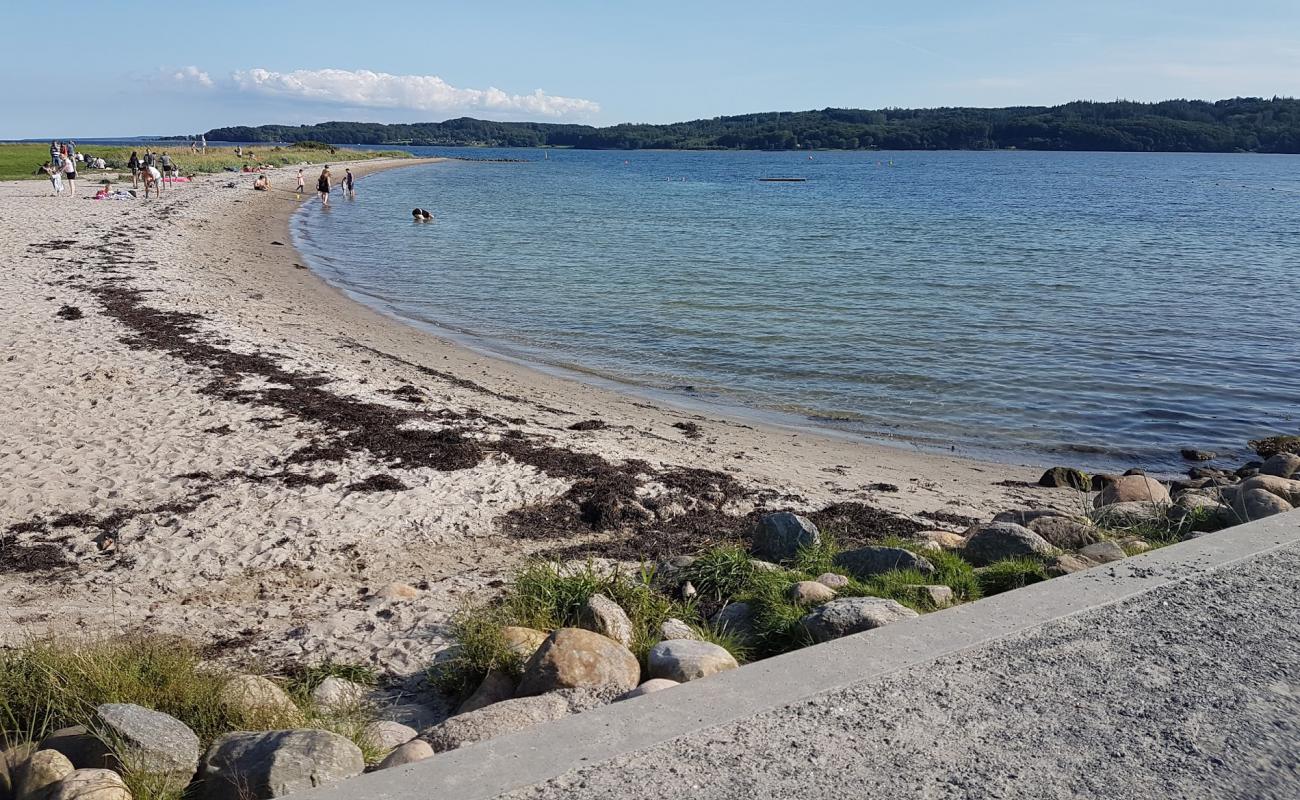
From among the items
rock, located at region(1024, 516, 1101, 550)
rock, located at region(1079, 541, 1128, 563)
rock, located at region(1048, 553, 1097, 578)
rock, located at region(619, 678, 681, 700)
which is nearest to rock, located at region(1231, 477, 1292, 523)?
rock, located at region(1024, 516, 1101, 550)

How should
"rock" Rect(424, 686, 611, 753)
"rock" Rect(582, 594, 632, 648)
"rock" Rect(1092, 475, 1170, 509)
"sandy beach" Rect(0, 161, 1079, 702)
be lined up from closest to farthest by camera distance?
"rock" Rect(424, 686, 611, 753), "rock" Rect(582, 594, 632, 648), "sandy beach" Rect(0, 161, 1079, 702), "rock" Rect(1092, 475, 1170, 509)

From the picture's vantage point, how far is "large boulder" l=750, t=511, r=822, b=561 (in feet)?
23.8

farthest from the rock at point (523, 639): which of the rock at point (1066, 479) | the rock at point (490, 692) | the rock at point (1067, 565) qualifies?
the rock at point (1066, 479)

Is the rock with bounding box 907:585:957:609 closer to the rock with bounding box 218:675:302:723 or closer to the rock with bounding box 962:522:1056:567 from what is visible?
the rock with bounding box 962:522:1056:567

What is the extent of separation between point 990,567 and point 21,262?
843 inches

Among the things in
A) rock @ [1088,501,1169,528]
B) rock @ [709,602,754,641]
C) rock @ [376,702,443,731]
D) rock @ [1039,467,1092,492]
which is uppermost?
rock @ [709,602,754,641]

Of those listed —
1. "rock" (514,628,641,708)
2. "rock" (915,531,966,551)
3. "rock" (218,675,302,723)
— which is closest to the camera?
"rock" (218,675,302,723)

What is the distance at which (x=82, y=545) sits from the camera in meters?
7.22

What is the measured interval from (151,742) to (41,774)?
0.38m

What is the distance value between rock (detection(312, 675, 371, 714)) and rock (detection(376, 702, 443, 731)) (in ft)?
0.48

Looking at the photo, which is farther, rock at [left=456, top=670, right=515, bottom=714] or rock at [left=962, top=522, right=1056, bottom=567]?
rock at [left=962, top=522, right=1056, bottom=567]

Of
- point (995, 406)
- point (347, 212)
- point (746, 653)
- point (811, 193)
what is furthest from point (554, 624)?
point (811, 193)

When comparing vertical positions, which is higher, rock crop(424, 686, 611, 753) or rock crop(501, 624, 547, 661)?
rock crop(424, 686, 611, 753)

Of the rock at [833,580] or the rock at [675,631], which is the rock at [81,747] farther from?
the rock at [833,580]
